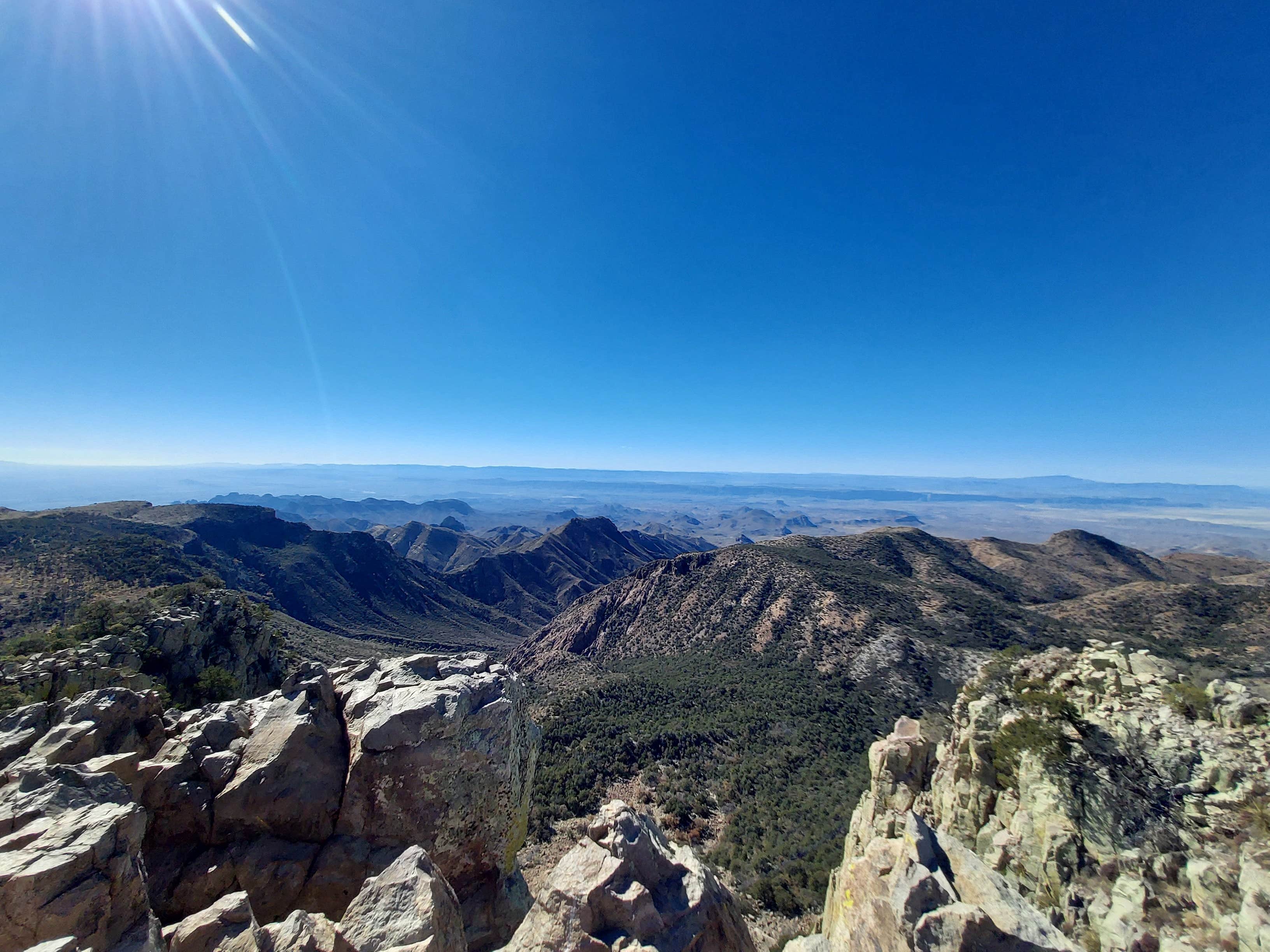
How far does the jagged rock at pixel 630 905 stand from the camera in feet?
29.4

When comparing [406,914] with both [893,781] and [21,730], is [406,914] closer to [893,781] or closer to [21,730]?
[21,730]

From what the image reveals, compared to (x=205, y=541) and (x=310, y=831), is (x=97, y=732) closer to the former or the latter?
(x=310, y=831)

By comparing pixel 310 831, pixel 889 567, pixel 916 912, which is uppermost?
pixel 916 912

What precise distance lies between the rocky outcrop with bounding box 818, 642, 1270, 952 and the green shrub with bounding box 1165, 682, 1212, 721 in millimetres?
51

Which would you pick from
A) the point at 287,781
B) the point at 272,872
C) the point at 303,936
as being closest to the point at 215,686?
the point at 287,781

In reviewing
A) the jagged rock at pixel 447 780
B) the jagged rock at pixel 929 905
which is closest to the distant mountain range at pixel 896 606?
the jagged rock at pixel 929 905

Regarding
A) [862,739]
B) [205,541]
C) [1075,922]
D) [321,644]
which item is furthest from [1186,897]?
[205,541]

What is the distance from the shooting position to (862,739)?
41.8m

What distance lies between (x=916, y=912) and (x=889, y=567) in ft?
284

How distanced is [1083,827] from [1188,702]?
5.67 meters

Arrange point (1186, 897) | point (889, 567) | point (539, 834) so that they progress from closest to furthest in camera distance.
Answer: point (1186, 897) < point (539, 834) < point (889, 567)

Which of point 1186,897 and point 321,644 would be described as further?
point 321,644

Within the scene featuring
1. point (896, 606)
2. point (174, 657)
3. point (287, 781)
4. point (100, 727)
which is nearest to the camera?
point (287, 781)

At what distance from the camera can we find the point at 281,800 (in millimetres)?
12438
